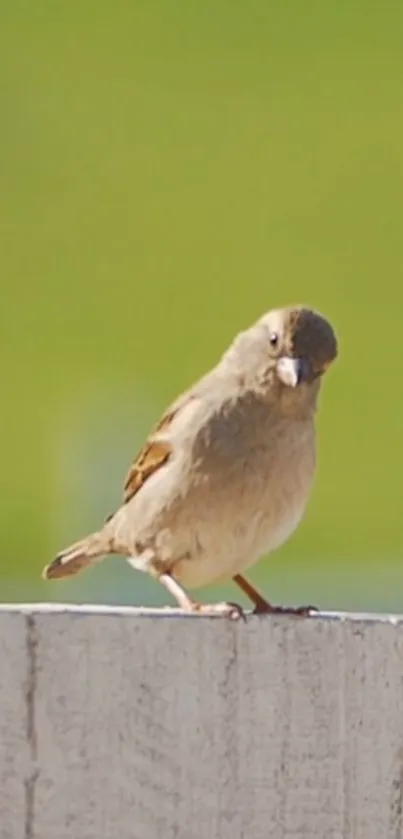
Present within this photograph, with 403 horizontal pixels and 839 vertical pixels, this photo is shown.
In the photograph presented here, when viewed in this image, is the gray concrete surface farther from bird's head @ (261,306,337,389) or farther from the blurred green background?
the blurred green background

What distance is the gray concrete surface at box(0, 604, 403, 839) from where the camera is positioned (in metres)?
1.93

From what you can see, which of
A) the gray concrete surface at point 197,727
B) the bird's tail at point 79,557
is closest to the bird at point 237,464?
the bird's tail at point 79,557

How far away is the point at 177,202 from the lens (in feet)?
22.7

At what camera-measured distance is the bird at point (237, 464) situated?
3.20 m

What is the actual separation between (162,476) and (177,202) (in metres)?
3.65

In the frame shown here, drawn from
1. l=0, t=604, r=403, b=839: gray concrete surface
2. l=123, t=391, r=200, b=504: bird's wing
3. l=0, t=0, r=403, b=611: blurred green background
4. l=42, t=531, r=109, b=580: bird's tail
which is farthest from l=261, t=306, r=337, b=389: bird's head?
l=0, t=0, r=403, b=611: blurred green background

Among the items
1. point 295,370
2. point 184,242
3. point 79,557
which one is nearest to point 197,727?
point 295,370

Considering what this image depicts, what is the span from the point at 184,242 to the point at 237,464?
372 cm

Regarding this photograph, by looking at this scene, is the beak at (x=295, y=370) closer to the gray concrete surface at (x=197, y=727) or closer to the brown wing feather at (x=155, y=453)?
the brown wing feather at (x=155, y=453)

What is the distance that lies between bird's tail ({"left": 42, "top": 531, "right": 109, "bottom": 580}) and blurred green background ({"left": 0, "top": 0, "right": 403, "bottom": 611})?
2858mm

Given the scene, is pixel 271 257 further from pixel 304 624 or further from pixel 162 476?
pixel 304 624

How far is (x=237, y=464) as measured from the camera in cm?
322

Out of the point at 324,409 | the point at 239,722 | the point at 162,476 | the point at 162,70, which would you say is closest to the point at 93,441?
the point at 324,409

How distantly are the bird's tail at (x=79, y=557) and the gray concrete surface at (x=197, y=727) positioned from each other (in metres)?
1.65
